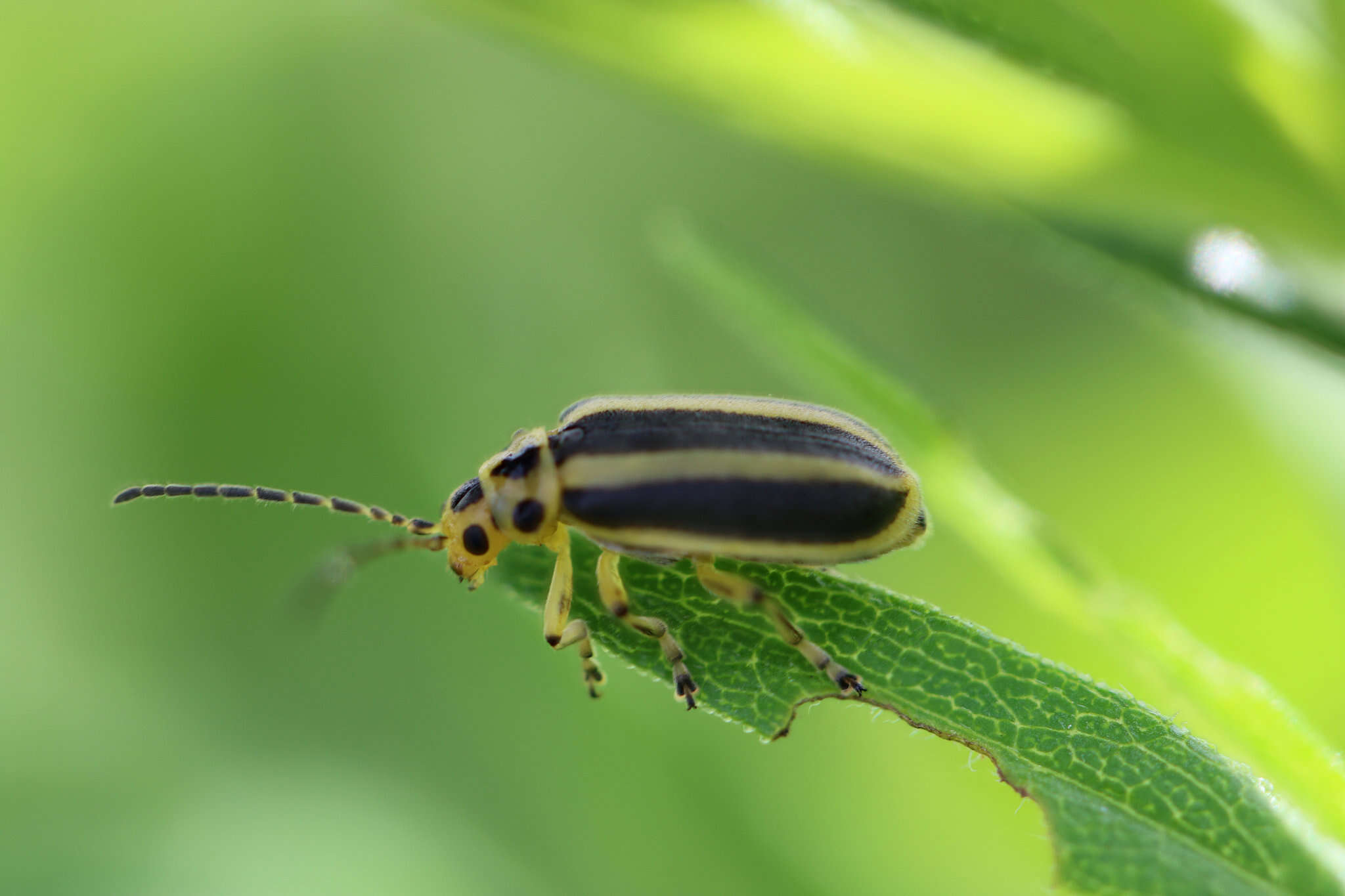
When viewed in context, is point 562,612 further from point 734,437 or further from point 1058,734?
point 1058,734

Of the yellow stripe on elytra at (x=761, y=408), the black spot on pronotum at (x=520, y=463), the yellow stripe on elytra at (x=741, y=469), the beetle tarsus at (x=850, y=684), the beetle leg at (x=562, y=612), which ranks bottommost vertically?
the beetle tarsus at (x=850, y=684)

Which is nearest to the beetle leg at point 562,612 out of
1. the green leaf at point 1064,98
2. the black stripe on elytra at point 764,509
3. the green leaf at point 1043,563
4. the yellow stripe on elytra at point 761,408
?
the black stripe on elytra at point 764,509

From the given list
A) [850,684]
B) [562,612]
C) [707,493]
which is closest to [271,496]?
[562,612]

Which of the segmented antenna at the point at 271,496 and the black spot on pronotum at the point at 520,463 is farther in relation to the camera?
the segmented antenna at the point at 271,496

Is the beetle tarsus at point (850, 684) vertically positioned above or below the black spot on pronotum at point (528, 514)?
below

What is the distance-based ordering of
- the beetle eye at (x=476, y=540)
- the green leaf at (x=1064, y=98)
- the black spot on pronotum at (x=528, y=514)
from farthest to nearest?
the beetle eye at (x=476, y=540), the black spot on pronotum at (x=528, y=514), the green leaf at (x=1064, y=98)

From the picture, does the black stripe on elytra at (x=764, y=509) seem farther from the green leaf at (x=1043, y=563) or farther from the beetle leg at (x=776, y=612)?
the green leaf at (x=1043, y=563)

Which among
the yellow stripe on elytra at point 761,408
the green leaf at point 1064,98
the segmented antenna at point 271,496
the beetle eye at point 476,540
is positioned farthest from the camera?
the segmented antenna at point 271,496
